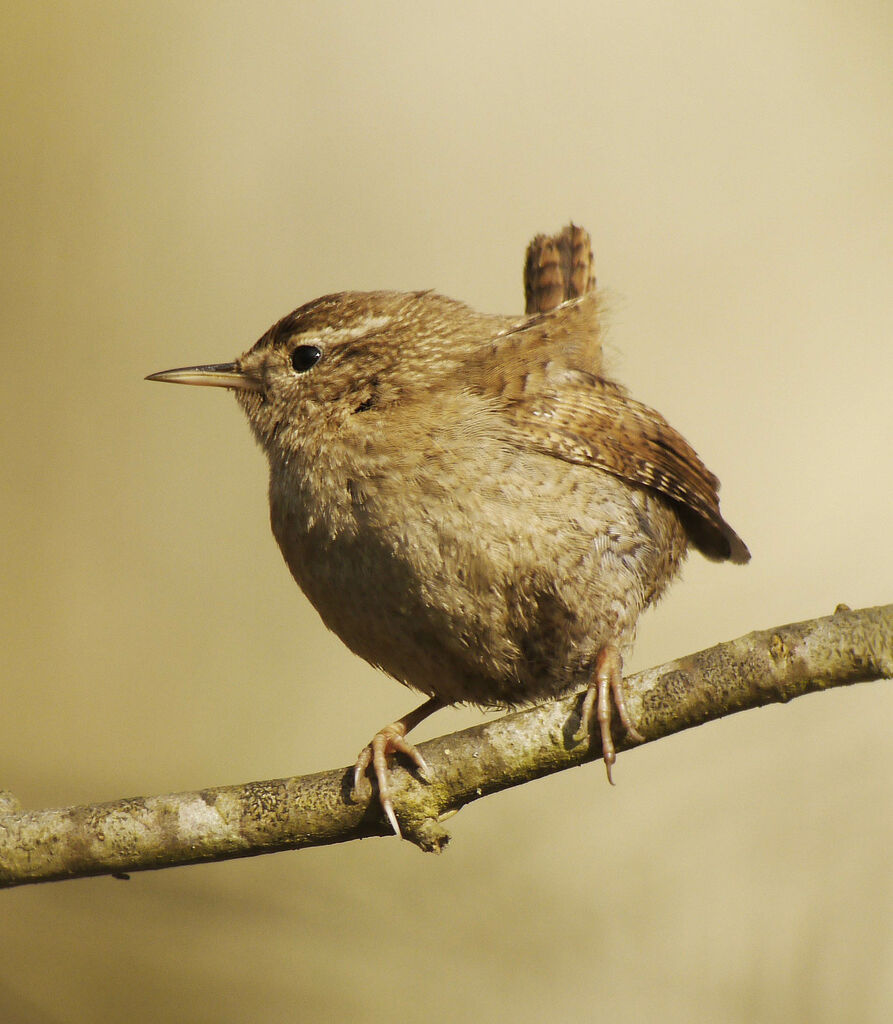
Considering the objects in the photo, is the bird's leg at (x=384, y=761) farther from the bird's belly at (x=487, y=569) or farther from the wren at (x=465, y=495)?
the bird's belly at (x=487, y=569)

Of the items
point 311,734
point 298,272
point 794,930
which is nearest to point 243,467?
point 298,272

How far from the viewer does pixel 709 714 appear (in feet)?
6.66

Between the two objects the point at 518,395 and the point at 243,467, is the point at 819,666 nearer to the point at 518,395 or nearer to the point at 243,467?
the point at 518,395

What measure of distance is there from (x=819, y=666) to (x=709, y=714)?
0.22m

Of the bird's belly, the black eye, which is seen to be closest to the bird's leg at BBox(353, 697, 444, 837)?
the bird's belly

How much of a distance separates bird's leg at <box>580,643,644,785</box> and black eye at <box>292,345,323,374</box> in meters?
1.14

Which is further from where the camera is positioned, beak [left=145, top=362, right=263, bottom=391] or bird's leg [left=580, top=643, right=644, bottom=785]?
beak [left=145, top=362, right=263, bottom=391]

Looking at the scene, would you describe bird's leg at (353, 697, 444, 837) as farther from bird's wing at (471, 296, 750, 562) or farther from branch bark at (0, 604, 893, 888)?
bird's wing at (471, 296, 750, 562)

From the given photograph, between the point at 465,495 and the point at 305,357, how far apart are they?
0.74 meters

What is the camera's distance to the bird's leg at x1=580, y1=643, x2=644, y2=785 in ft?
7.02

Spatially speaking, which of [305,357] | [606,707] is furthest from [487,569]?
[305,357]

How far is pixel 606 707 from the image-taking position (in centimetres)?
224

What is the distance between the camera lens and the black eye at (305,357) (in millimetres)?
2949

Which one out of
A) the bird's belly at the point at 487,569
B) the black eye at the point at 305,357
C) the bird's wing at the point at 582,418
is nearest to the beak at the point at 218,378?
the black eye at the point at 305,357
